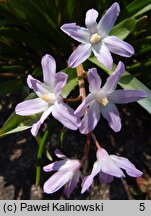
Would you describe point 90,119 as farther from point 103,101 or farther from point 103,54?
point 103,54

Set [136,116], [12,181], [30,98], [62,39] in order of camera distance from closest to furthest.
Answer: [30,98]
[62,39]
[12,181]
[136,116]

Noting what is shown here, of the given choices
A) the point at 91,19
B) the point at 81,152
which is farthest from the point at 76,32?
the point at 81,152

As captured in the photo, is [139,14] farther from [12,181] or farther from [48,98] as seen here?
[12,181]

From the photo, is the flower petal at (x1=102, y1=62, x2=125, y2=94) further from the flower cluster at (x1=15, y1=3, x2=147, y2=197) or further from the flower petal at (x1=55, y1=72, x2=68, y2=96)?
the flower petal at (x1=55, y1=72, x2=68, y2=96)

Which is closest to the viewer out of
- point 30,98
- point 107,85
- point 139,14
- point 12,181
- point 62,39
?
point 107,85

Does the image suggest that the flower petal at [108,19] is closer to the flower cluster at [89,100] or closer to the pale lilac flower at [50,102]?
the flower cluster at [89,100]

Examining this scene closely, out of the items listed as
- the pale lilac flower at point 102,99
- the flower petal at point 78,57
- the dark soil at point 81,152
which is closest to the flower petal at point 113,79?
the pale lilac flower at point 102,99

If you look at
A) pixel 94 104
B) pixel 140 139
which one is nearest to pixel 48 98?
pixel 94 104
